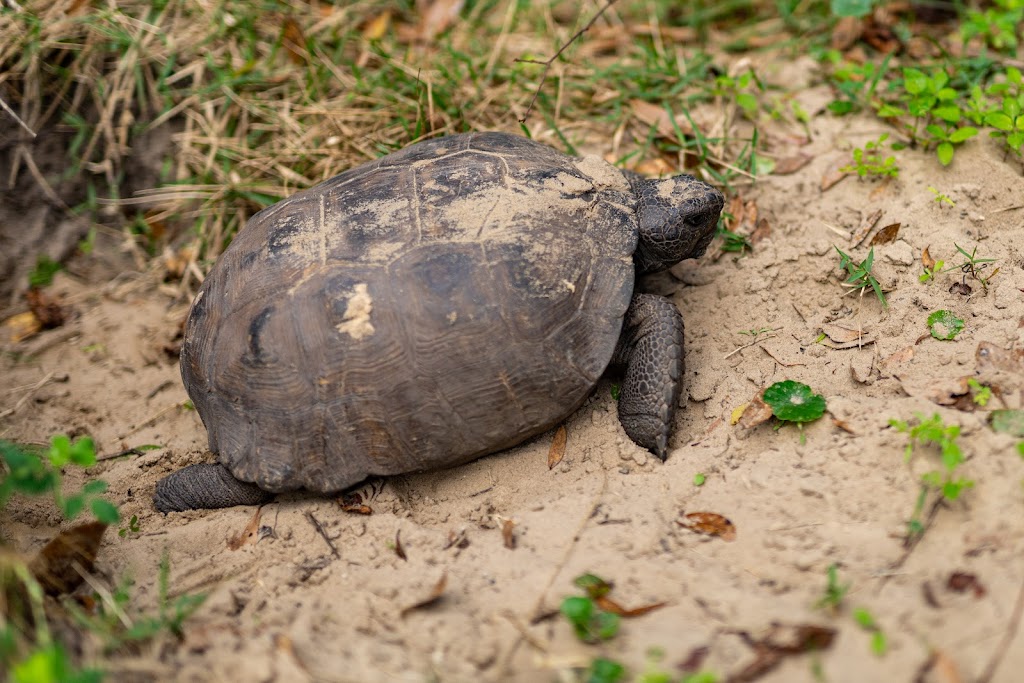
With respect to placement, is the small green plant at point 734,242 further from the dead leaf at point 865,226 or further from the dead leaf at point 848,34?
the dead leaf at point 848,34

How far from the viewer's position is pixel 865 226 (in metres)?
4.15

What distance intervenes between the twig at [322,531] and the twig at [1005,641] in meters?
2.39

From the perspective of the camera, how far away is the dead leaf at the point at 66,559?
114 inches

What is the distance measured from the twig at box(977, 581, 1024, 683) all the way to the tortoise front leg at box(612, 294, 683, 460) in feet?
4.98

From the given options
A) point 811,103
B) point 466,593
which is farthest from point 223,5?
point 466,593

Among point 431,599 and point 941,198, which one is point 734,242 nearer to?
point 941,198

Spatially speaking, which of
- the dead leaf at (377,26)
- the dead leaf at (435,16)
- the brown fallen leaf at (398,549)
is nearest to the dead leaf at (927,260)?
the brown fallen leaf at (398,549)

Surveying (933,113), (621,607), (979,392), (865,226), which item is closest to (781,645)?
(621,607)

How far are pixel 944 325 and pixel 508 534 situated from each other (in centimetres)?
228

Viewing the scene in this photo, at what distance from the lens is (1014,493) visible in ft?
8.58

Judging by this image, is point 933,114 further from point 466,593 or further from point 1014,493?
point 466,593

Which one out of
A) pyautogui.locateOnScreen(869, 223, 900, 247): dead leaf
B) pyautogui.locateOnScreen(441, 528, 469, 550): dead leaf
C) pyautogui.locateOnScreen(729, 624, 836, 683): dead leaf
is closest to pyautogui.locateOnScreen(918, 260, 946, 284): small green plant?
pyautogui.locateOnScreen(869, 223, 900, 247): dead leaf

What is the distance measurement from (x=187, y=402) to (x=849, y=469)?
3.57m

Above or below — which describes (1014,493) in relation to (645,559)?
above
